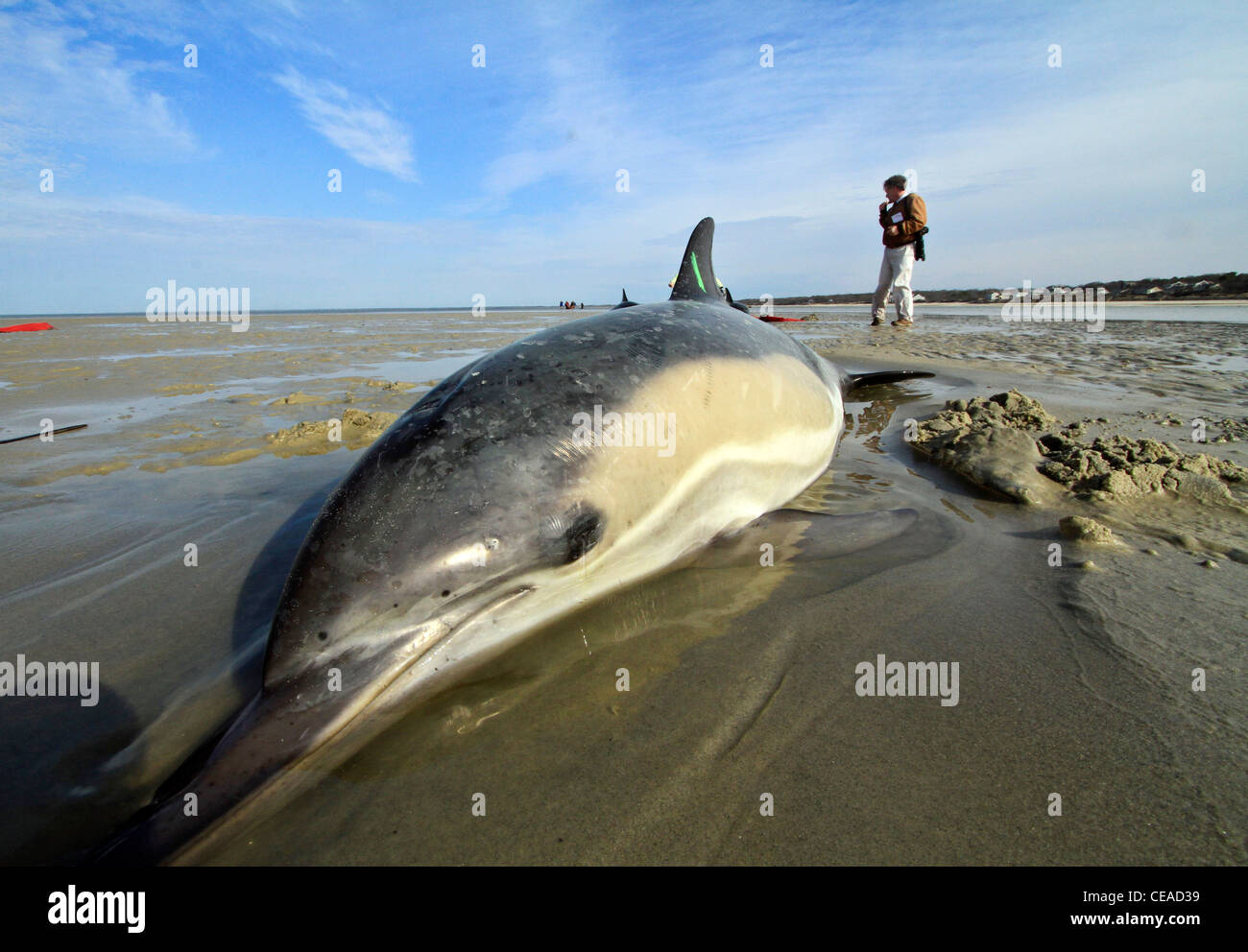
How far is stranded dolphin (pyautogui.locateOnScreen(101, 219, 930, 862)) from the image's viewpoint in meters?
1.33

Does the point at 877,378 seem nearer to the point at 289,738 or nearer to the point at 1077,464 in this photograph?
the point at 1077,464

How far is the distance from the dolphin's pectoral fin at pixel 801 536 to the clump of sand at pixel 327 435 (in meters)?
3.14

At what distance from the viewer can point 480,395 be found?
1874 millimetres

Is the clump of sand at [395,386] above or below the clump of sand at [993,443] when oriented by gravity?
above

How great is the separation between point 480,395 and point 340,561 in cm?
66

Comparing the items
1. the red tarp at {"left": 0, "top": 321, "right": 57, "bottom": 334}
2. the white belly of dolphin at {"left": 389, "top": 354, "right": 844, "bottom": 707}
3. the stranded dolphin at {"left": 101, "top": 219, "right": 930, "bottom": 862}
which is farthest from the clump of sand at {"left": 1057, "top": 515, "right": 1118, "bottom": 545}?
the red tarp at {"left": 0, "top": 321, "right": 57, "bottom": 334}

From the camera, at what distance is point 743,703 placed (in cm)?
160

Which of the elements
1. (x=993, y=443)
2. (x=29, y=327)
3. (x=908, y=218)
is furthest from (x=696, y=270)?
(x=29, y=327)

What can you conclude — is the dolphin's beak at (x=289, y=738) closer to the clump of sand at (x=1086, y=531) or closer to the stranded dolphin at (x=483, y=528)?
the stranded dolphin at (x=483, y=528)

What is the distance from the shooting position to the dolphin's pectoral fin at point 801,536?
2.40m

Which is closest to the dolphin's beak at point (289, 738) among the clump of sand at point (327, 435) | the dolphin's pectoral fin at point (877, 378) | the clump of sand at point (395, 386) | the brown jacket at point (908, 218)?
the clump of sand at point (327, 435)

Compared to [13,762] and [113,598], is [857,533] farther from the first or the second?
[113,598]

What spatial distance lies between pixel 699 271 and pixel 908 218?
7817 mm
